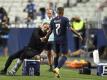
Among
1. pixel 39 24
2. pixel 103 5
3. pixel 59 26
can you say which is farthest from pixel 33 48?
pixel 103 5

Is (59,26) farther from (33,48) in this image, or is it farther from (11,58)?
(11,58)

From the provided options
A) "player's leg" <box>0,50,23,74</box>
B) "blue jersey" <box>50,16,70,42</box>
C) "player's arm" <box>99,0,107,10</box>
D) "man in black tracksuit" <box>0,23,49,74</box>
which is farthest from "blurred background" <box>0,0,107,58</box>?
"player's leg" <box>0,50,23,74</box>

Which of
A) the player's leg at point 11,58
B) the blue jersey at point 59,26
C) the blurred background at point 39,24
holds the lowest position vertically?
the blurred background at point 39,24

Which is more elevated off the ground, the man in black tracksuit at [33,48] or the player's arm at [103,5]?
the man in black tracksuit at [33,48]

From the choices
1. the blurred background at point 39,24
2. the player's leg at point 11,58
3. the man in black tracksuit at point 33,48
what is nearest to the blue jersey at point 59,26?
the man in black tracksuit at point 33,48

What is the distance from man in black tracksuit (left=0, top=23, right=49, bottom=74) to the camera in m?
17.2

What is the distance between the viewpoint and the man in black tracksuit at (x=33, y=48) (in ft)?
56.5

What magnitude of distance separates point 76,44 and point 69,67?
6567 mm

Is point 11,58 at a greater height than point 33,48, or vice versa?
point 33,48

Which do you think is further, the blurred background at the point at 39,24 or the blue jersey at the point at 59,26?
the blurred background at the point at 39,24

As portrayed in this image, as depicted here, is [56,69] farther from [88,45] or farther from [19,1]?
[19,1]

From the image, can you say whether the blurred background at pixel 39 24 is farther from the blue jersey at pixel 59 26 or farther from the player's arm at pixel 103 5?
the blue jersey at pixel 59 26

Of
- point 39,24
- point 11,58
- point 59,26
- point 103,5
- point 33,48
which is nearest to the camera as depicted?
point 59,26

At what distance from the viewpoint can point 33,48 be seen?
1761 cm
